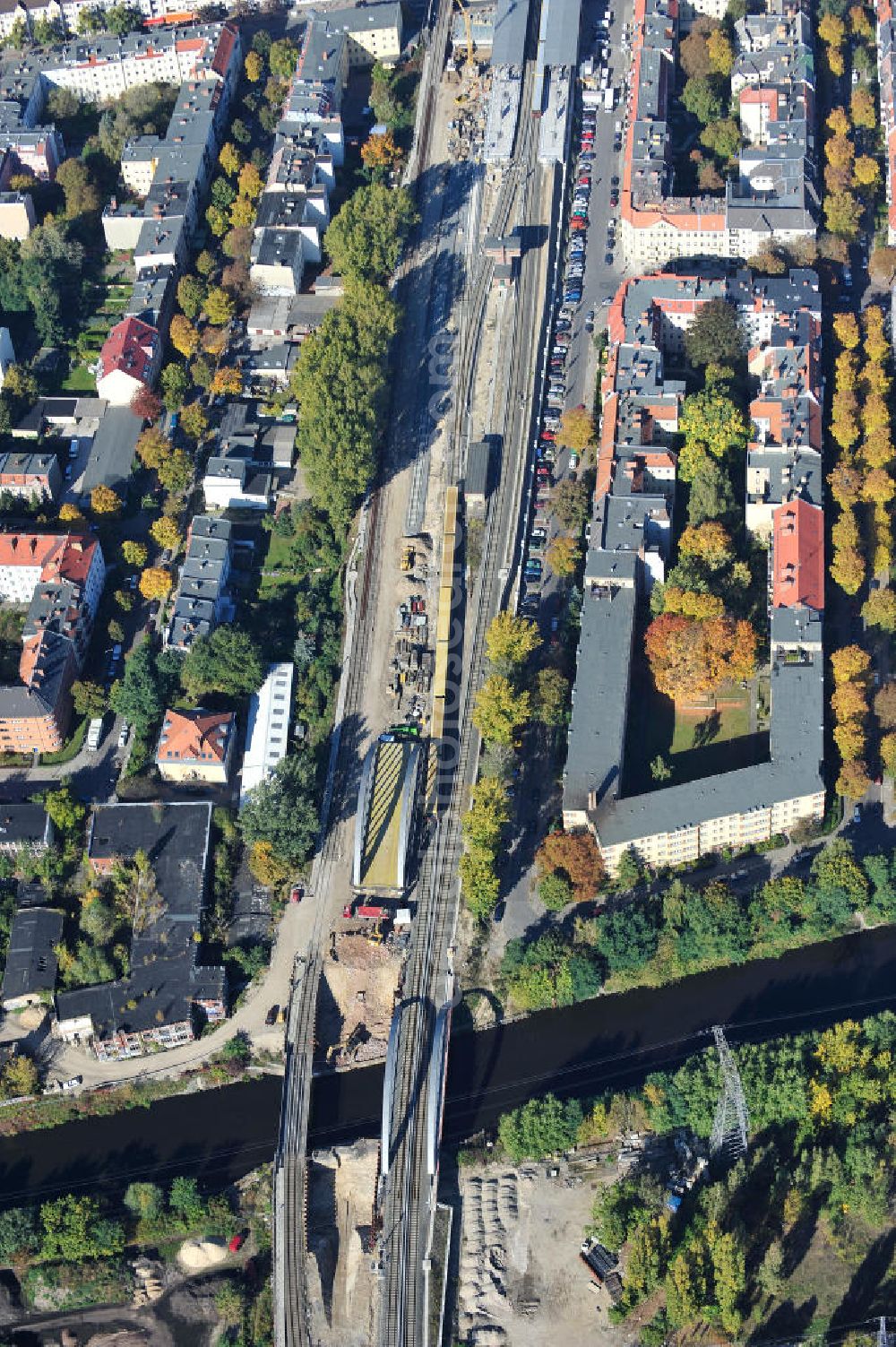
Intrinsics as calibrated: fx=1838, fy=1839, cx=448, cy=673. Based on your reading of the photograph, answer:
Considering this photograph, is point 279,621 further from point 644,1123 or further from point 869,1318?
point 869,1318

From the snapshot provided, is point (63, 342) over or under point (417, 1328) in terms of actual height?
over

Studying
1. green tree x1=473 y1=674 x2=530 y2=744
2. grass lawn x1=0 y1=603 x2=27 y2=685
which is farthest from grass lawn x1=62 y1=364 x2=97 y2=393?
green tree x1=473 y1=674 x2=530 y2=744

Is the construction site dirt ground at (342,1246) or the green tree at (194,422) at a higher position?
the green tree at (194,422)

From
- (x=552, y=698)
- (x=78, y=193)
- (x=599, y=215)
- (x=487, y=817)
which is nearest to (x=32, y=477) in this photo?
(x=78, y=193)

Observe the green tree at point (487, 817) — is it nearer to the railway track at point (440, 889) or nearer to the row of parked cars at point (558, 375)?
the railway track at point (440, 889)

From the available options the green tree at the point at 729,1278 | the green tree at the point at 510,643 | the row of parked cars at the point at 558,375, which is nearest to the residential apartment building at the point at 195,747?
the green tree at the point at 510,643

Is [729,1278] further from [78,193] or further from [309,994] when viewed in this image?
[78,193]

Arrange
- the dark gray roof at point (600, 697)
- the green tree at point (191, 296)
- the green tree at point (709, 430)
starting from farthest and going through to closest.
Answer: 1. the green tree at point (191, 296)
2. the green tree at point (709, 430)
3. the dark gray roof at point (600, 697)

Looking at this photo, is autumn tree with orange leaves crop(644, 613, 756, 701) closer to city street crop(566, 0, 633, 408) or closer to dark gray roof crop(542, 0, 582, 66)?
city street crop(566, 0, 633, 408)

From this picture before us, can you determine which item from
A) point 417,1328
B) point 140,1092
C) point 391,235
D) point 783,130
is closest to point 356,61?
point 391,235
